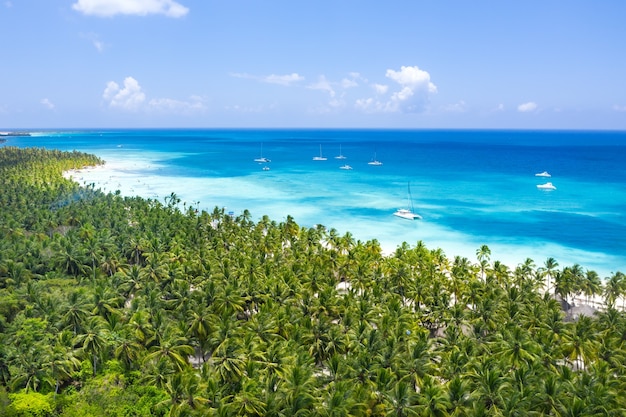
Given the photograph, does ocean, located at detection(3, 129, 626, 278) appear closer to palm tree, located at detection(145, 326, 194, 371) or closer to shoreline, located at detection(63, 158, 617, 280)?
shoreline, located at detection(63, 158, 617, 280)

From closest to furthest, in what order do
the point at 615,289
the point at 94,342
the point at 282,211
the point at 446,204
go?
1. the point at 94,342
2. the point at 615,289
3. the point at 282,211
4. the point at 446,204

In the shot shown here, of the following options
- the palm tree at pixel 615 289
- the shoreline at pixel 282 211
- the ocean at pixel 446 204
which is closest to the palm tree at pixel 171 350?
the palm tree at pixel 615 289

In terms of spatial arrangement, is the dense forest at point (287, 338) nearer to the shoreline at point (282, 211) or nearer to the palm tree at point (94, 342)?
the palm tree at point (94, 342)

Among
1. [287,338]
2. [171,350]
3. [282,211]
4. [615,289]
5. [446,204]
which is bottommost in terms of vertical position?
[287,338]

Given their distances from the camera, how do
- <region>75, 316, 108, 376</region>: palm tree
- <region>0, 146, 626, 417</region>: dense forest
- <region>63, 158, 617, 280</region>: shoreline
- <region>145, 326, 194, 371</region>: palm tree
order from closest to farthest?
<region>0, 146, 626, 417</region>: dense forest
<region>145, 326, 194, 371</region>: palm tree
<region>75, 316, 108, 376</region>: palm tree
<region>63, 158, 617, 280</region>: shoreline

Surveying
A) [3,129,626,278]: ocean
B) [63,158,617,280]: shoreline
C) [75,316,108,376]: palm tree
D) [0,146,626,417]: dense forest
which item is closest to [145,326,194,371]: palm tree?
[0,146,626,417]: dense forest

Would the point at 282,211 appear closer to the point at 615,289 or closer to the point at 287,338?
the point at 287,338

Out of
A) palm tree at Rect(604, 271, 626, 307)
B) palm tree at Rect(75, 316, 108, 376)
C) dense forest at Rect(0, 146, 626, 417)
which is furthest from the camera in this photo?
palm tree at Rect(604, 271, 626, 307)

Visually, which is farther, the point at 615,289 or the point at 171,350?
the point at 615,289

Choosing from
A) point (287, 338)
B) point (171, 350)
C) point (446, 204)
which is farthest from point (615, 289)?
point (446, 204)
